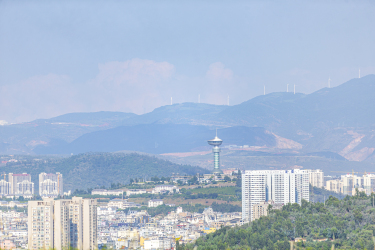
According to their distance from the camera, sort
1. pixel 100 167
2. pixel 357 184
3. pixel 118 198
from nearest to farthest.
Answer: pixel 118 198 → pixel 357 184 → pixel 100 167

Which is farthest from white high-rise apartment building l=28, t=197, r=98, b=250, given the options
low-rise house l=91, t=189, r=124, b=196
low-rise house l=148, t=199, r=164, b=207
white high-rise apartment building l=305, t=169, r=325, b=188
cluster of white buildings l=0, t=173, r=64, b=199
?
cluster of white buildings l=0, t=173, r=64, b=199

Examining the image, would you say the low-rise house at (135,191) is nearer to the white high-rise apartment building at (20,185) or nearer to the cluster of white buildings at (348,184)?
the white high-rise apartment building at (20,185)

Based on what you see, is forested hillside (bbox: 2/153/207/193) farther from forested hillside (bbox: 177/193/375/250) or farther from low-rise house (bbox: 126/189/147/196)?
forested hillside (bbox: 177/193/375/250)

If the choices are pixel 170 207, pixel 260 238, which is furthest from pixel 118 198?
pixel 260 238

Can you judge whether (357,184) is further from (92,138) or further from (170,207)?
(92,138)

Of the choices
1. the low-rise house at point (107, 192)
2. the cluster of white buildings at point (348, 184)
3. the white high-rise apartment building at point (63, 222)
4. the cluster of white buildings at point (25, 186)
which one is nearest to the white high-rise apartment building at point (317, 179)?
the cluster of white buildings at point (348, 184)
